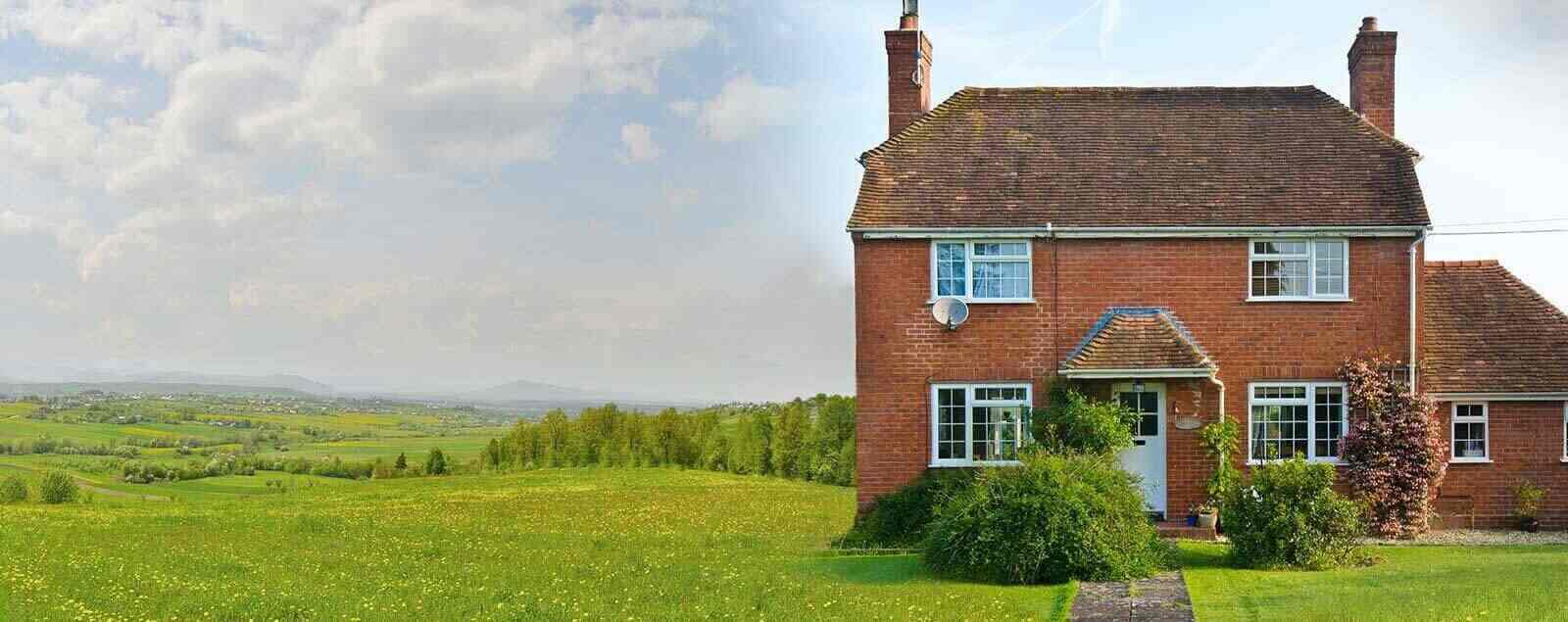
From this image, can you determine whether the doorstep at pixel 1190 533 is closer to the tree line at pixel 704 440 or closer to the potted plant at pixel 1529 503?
the potted plant at pixel 1529 503

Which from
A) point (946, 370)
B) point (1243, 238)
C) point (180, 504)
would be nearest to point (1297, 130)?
point (1243, 238)

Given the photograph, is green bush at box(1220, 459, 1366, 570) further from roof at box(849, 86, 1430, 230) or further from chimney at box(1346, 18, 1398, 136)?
chimney at box(1346, 18, 1398, 136)

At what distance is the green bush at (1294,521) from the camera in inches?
670

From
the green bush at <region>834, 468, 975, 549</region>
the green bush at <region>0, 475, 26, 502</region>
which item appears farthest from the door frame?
the green bush at <region>0, 475, 26, 502</region>

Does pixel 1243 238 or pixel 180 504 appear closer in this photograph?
pixel 1243 238

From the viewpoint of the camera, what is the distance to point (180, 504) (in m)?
35.6

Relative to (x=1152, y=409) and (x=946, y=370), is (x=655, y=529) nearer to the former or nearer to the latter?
(x=946, y=370)

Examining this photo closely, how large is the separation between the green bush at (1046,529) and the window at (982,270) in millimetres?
5512

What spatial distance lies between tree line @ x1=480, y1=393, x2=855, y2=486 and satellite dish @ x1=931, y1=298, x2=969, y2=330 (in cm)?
2090

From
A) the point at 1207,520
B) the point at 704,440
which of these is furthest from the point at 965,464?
the point at 704,440

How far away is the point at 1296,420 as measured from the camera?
72.5 feet

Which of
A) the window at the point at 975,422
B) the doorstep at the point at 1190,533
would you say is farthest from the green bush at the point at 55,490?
the doorstep at the point at 1190,533

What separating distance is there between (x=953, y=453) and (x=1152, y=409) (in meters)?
3.83

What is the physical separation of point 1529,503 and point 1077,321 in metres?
9.10
